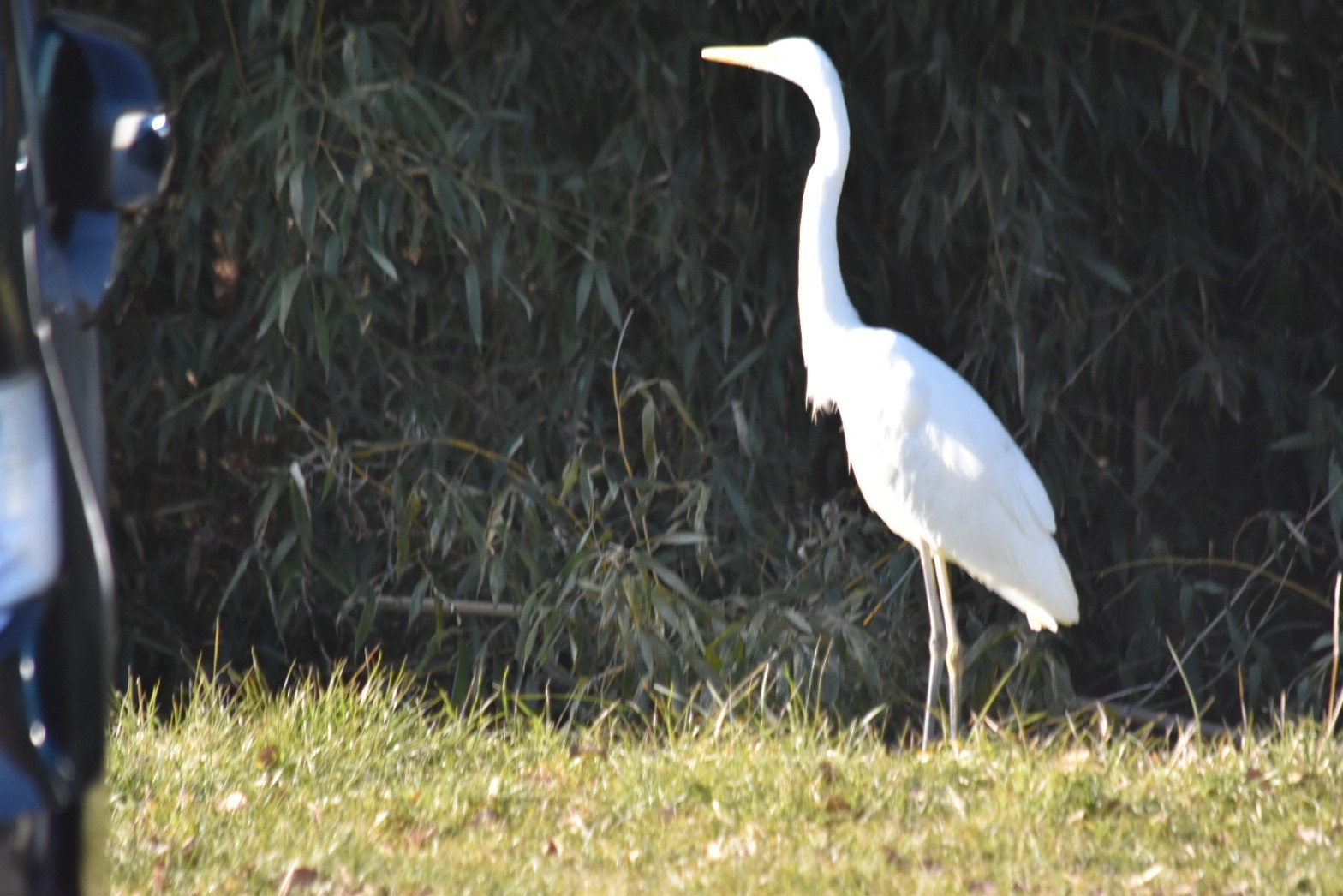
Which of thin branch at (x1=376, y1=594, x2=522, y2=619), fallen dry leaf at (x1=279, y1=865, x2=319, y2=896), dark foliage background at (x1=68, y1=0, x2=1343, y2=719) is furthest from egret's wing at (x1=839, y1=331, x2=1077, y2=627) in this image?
fallen dry leaf at (x1=279, y1=865, x2=319, y2=896)

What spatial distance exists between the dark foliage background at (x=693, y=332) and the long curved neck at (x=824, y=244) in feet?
1.28

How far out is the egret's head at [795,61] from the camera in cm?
371

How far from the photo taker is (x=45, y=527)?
1.32 metres

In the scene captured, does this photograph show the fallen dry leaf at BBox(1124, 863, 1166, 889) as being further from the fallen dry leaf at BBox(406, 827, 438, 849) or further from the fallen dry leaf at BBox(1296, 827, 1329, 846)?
the fallen dry leaf at BBox(406, 827, 438, 849)

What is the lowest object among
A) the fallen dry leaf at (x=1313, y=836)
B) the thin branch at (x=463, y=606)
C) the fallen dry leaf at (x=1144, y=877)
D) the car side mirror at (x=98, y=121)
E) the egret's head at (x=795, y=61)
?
the thin branch at (x=463, y=606)

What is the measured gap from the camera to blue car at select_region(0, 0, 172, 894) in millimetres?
1290

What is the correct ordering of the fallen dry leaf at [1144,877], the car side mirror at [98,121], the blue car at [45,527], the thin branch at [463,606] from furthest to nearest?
the thin branch at [463,606] < the fallen dry leaf at [1144,877] < the car side mirror at [98,121] < the blue car at [45,527]

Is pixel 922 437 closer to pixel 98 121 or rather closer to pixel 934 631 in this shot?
pixel 934 631

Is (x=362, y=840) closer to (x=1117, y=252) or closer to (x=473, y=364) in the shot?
(x=473, y=364)

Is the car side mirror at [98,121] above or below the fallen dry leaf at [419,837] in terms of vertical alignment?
above

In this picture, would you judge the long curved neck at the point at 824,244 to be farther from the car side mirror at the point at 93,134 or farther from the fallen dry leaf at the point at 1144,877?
the car side mirror at the point at 93,134

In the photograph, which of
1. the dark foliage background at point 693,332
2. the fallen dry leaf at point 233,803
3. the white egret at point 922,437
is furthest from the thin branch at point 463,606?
the fallen dry leaf at point 233,803

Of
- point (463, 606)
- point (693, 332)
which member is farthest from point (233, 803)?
point (693, 332)

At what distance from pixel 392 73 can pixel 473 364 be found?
35.7 inches
